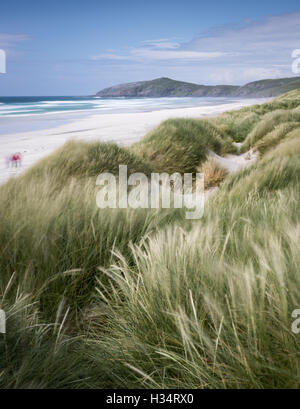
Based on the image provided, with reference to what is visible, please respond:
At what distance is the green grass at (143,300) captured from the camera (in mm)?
1059

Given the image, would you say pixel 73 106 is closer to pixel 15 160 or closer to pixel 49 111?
pixel 49 111

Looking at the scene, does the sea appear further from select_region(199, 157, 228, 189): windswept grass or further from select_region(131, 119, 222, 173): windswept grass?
select_region(199, 157, 228, 189): windswept grass

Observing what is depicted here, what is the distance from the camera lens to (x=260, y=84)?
433 ft

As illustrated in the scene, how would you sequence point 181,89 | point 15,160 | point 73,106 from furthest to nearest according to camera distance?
point 181,89 → point 73,106 → point 15,160

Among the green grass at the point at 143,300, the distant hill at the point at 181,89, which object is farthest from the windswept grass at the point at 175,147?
the distant hill at the point at 181,89

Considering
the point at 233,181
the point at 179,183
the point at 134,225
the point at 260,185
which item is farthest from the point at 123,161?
the point at 134,225

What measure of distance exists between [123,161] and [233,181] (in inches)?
62.6

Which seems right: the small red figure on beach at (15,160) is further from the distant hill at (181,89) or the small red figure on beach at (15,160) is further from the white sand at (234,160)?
the distant hill at (181,89)

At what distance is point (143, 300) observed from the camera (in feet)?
4.49

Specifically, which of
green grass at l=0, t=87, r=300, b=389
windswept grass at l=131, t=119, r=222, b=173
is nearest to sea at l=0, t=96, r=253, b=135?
windswept grass at l=131, t=119, r=222, b=173

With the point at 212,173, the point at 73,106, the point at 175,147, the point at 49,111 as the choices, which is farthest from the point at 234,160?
the point at 73,106

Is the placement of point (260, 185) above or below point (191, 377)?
above
